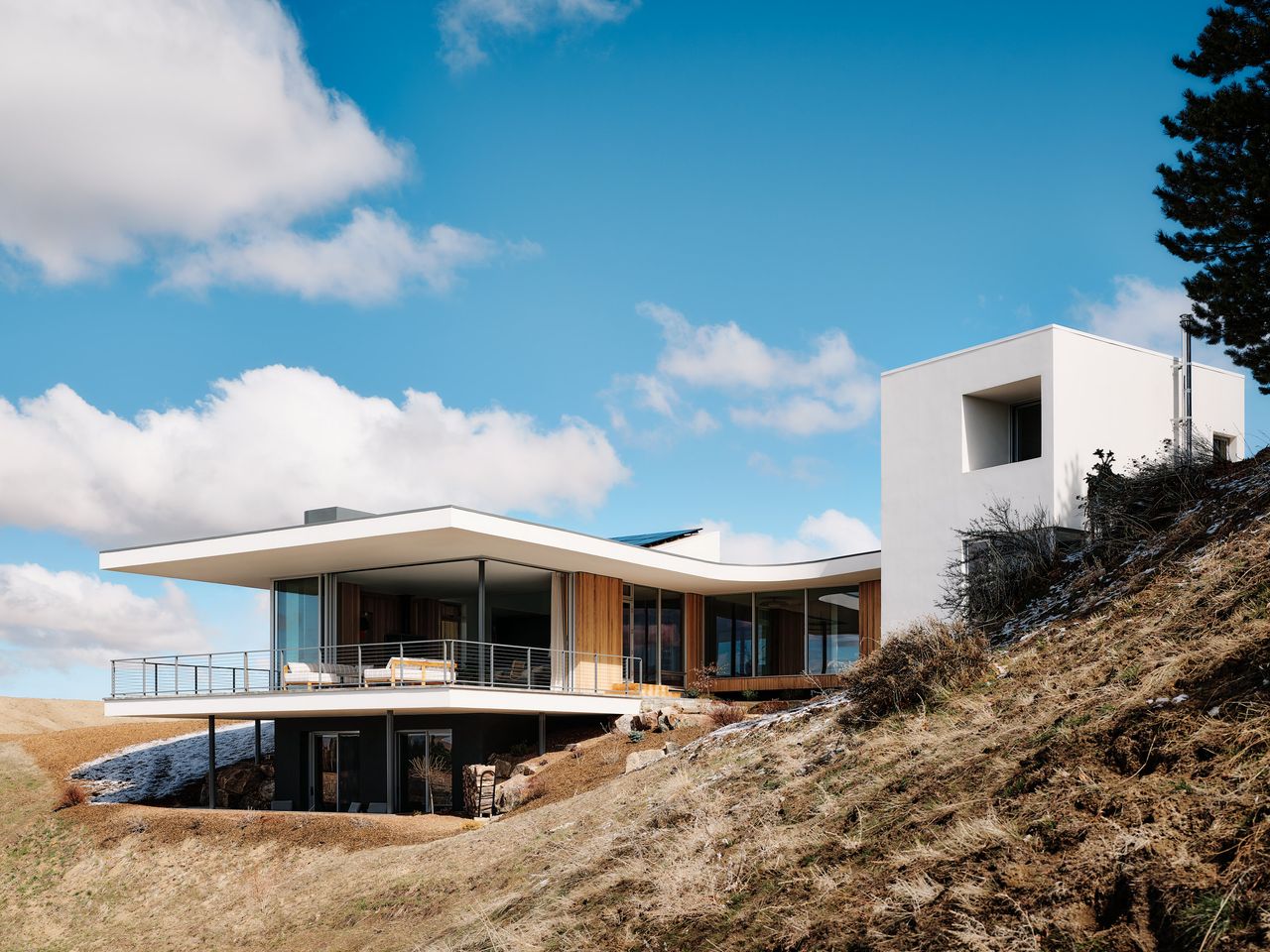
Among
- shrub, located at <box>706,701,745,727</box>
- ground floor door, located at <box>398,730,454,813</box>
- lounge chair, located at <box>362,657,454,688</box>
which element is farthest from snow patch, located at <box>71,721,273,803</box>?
shrub, located at <box>706,701,745,727</box>

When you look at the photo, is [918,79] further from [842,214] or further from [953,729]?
[953,729]

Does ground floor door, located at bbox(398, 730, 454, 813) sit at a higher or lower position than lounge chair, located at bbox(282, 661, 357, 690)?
lower

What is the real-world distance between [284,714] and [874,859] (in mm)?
17961

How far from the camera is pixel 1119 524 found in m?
14.8

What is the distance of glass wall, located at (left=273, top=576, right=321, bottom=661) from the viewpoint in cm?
2377

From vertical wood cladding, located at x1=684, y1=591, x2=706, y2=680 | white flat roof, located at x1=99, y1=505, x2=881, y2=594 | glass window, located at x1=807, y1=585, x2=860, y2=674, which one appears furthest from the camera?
vertical wood cladding, located at x1=684, y1=591, x2=706, y2=680

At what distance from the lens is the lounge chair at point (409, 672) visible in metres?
19.9

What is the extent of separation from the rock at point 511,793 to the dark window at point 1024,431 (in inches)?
395

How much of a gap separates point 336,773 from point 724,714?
8143 millimetres

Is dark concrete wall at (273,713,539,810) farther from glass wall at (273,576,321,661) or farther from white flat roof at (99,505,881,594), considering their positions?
white flat roof at (99,505,881,594)

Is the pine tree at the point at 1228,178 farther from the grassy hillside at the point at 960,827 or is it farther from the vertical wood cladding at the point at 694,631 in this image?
the vertical wood cladding at the point at 694,631

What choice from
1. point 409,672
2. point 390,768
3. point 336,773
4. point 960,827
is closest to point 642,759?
point 409,672

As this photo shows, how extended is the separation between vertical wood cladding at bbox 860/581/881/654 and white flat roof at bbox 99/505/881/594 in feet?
1.52

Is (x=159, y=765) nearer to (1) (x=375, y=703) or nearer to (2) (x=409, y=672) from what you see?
(1) (x=375, y=703)
